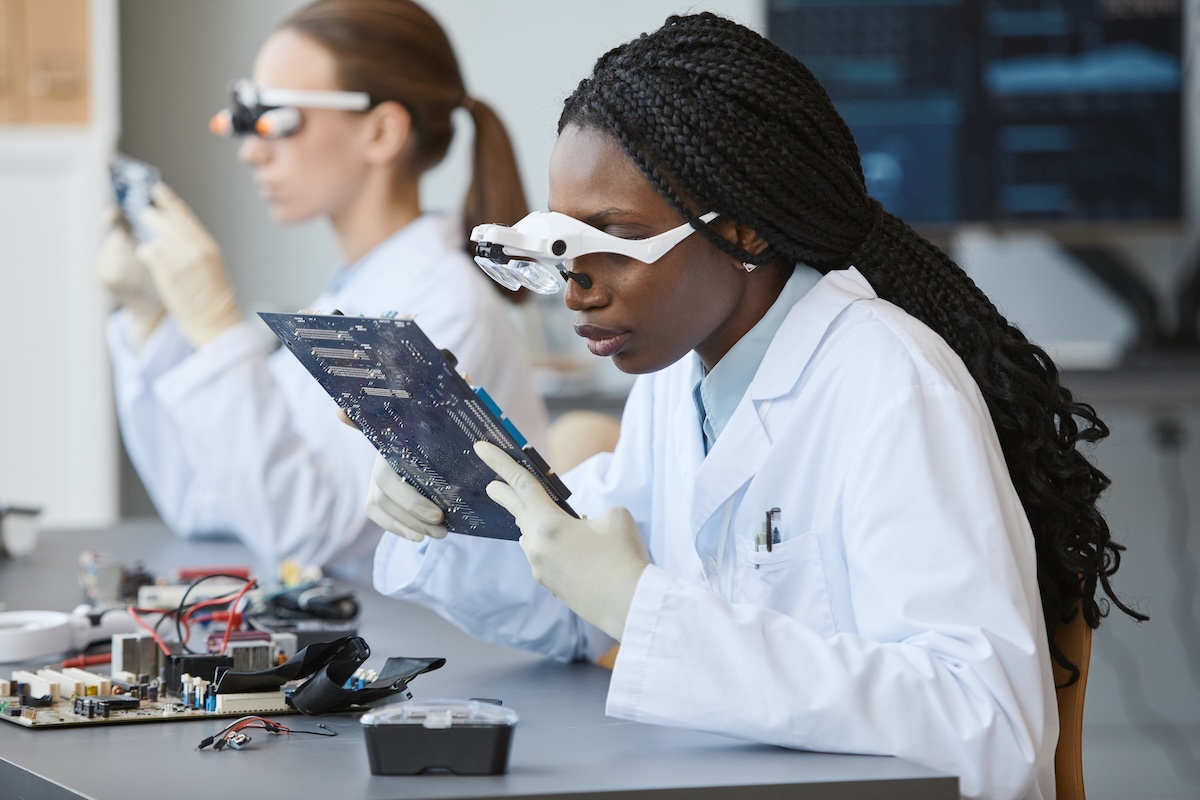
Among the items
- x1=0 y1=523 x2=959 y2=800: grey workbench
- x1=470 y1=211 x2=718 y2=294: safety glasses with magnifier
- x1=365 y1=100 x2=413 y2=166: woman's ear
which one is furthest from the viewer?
x1=365 y1=100 x2=413 y2=166: woman's ear

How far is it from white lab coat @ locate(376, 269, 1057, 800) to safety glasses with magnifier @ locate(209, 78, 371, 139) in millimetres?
1019

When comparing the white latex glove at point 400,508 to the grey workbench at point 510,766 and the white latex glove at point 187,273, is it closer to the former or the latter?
the grey workbench at point 510,766

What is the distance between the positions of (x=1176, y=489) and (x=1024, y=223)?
742 millimetres

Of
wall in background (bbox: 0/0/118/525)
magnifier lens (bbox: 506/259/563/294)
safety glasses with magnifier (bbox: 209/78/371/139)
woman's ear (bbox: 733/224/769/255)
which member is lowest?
wall in background (bbox: 0/0/118/525)

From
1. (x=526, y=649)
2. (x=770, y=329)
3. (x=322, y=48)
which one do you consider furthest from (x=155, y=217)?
(x=770, y=329)

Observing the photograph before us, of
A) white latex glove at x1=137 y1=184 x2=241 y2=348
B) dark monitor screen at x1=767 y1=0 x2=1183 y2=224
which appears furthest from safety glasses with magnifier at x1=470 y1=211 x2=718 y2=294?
dark monitor screen at x1=767 y1=0 x2=1183 y2=224

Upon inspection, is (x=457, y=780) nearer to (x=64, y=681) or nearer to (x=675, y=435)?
(x=64, y=681)

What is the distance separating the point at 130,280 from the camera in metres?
2.20

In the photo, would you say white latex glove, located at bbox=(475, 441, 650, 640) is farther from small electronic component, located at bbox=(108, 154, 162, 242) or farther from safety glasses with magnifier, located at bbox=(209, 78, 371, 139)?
small electronic component, located at bbox=(108, 154, 162, 242)

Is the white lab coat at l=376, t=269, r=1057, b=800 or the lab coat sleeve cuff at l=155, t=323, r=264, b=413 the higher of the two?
the white lab coat at l=376, t=269, r=1057, b=800

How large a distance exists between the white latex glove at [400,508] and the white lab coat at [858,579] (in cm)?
22

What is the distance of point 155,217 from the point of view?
2092mm

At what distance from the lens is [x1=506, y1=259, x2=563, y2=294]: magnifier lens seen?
1.13m

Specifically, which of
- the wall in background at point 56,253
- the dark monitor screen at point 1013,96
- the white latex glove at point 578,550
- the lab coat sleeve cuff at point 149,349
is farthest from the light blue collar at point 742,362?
the wall in background at point 56,253
